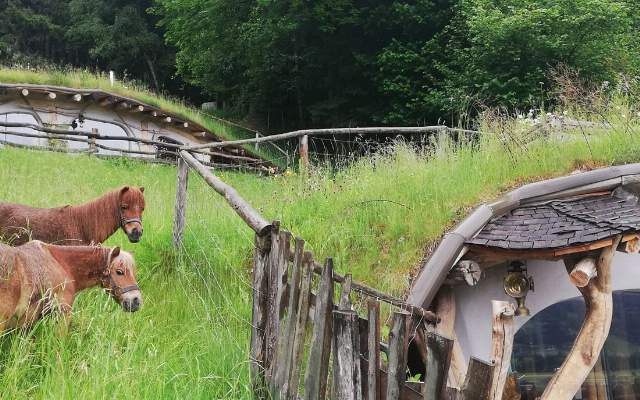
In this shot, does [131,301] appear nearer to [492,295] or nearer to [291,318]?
[291,318]

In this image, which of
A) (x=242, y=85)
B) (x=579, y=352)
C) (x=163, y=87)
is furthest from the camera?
(x=163, y=87)

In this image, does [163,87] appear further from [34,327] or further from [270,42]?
[34,327]

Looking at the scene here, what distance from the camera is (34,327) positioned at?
3.36m

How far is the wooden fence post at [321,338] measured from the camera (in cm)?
252

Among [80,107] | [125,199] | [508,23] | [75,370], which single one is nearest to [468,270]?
[125,199]

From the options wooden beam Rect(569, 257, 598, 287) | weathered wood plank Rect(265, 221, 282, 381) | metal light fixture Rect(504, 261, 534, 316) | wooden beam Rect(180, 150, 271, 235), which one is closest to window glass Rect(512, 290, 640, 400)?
metal light fixture Rect(504, 261, 534, 316)

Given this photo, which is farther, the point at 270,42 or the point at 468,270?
the point at 270,42

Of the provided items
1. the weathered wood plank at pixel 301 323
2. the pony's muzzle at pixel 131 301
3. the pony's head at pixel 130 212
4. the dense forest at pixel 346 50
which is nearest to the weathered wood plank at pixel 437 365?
the weathered wood plank at pixel 301 323

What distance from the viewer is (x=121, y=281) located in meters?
3.72

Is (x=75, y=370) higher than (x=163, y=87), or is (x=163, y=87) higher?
(x=163, y=87)

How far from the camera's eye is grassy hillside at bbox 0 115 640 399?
10.7 feet

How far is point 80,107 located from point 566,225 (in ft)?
60.7

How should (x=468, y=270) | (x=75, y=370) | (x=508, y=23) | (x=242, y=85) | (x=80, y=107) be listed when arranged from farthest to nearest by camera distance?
(x=242, y=85), (x=80, y=107), (x=508, y=23), (x=468, y=270), (x=75, y=370)

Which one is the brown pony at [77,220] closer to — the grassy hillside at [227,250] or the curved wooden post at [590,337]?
the grassy hillside at [227,250]
